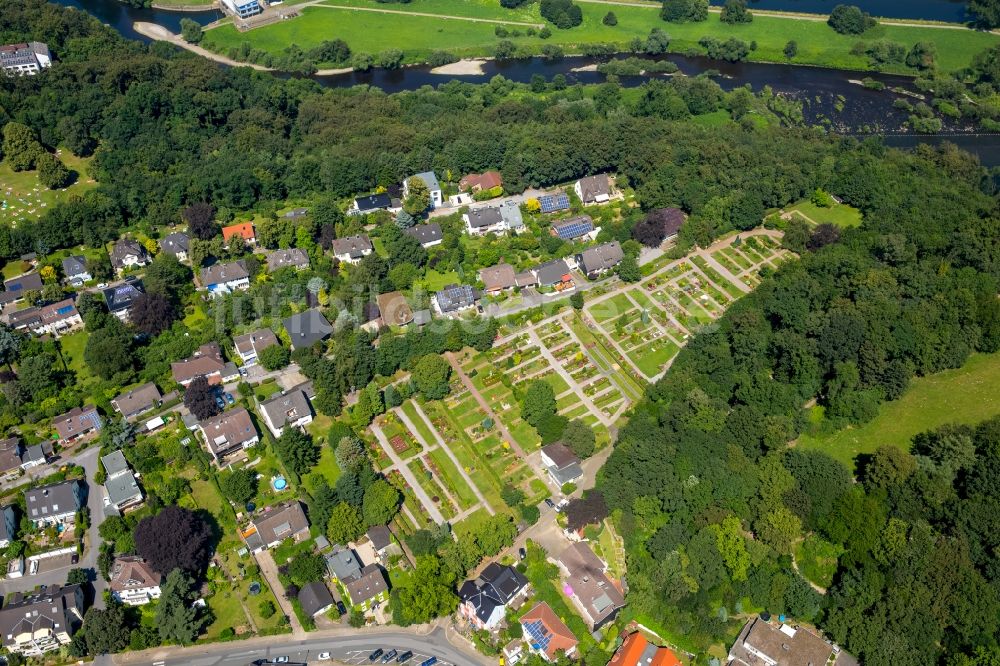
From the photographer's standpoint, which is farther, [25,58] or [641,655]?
[25,58]

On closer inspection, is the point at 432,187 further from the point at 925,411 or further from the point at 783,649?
the point at 783,649

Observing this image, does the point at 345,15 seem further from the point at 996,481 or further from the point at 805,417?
the point at 996,481

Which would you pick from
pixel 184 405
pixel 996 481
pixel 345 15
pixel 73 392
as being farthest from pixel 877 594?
pixel 345 15

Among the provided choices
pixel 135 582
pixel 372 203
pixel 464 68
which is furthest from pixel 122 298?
pixel 464 68

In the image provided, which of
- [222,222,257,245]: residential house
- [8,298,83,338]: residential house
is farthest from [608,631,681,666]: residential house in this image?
[8,298,83,338]: residential house

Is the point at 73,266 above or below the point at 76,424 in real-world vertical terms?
above

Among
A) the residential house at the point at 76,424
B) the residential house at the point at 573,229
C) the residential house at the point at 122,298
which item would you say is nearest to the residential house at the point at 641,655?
the residential house at the point at 573,229

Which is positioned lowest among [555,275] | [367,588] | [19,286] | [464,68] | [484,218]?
[367,588]

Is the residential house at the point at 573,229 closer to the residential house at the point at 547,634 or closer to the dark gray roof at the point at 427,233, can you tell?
the dark gray roof at the point at 427,233
